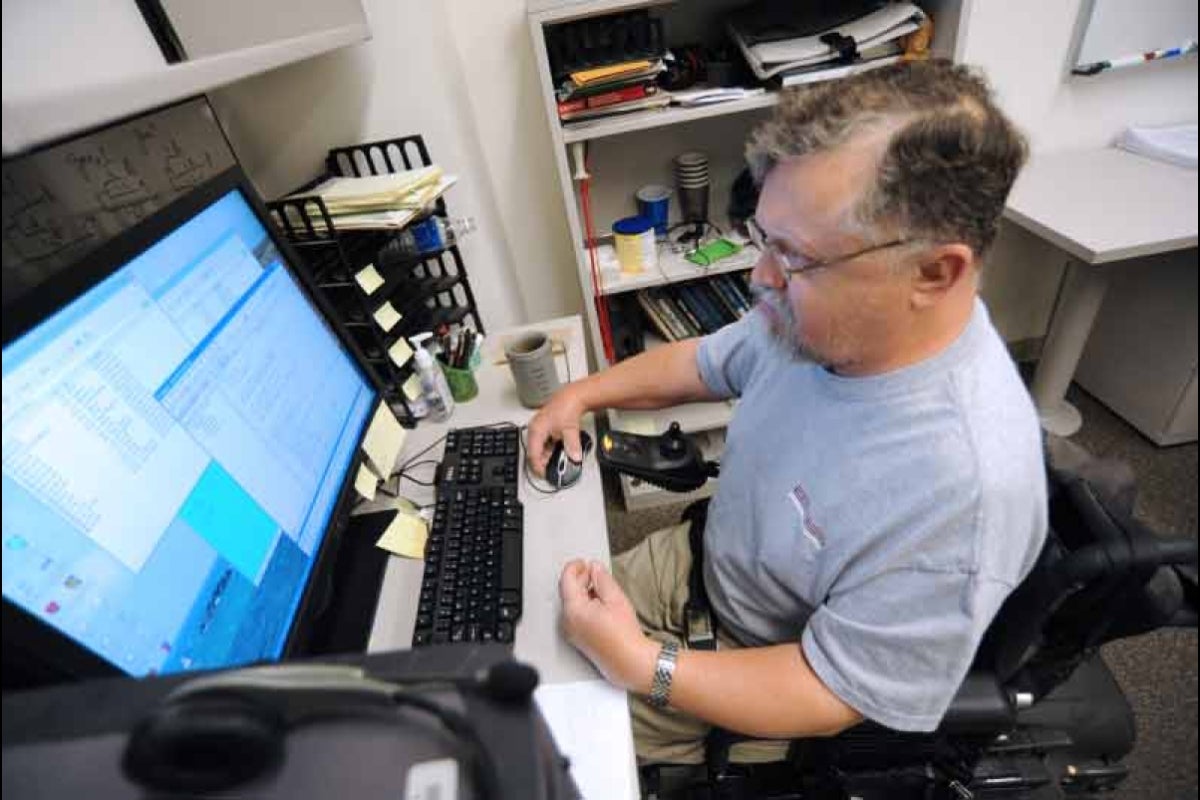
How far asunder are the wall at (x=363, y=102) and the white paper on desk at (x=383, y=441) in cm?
80

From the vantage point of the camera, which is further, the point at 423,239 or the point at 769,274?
the point at 423,239

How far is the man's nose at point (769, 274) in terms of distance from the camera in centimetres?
70

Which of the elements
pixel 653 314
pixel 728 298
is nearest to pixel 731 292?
pixel 728 298

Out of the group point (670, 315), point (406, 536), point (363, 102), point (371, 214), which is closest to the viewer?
point (406, 536)

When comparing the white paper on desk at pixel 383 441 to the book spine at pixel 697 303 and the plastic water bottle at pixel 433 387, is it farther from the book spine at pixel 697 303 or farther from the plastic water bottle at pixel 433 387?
the book spine at pixel 697 303

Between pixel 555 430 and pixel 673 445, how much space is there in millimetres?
214

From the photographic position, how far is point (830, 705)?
62 cm

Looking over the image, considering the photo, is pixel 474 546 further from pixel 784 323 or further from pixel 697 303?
pixel 697 303

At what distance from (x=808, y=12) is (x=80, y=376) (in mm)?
1606

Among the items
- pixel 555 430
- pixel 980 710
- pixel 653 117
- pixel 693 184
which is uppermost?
pixel 653 117

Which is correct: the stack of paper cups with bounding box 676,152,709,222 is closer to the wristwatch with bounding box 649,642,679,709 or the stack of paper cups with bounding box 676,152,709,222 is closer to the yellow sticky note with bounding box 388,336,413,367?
the yellow sticky note with bounding box 388,336,413,367

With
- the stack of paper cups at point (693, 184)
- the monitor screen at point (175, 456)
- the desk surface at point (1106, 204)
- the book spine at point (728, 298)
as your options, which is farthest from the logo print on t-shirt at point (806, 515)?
the stack of paper cups at point (693, 184)

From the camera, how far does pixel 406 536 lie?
0.83 meters

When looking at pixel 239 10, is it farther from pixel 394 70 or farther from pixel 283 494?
pixel 283 494
